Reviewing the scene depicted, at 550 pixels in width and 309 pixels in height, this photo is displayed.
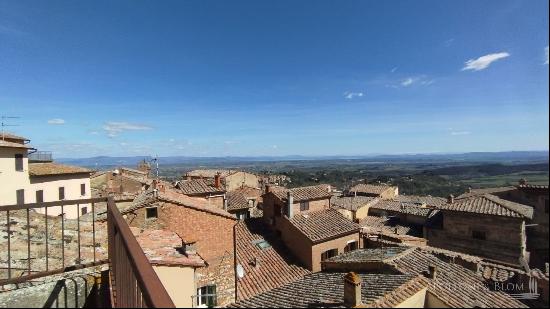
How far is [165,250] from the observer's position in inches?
411

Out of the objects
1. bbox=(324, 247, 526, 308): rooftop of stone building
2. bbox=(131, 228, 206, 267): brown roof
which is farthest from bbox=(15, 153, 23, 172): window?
bbox=(324, 247, 526, 308): rooftop of stone building

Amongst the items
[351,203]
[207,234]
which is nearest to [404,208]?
[351,203]

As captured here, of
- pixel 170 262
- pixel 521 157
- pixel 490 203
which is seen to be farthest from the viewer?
pixel 490 203

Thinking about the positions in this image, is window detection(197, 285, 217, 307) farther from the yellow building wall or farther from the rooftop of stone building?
the rooftop of stone building

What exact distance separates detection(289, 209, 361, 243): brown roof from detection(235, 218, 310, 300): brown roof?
173 centimetres

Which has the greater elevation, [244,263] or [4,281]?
[4,281]

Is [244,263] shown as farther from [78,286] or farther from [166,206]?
[78,286]

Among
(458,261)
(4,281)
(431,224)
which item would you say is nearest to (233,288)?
(458,261)

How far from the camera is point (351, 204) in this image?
37656 mm

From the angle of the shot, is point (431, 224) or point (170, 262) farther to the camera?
point (431, 224)

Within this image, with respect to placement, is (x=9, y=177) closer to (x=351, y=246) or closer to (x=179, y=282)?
(x=179, y=282)

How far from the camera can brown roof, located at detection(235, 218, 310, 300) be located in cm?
1554

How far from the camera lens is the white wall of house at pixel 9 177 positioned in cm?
2317

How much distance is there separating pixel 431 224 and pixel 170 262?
22.7 meters
